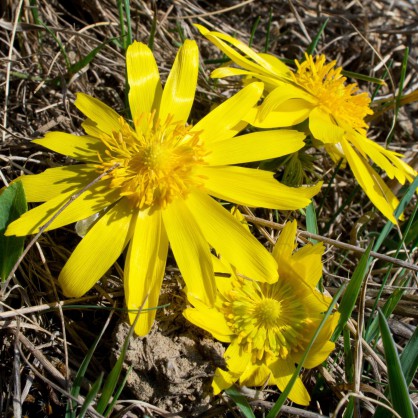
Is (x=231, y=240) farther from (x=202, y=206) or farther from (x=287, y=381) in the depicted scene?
(x=287, y=381)

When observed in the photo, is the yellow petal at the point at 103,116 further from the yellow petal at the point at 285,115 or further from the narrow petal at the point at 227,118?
the yellow petal at the point at 285,115

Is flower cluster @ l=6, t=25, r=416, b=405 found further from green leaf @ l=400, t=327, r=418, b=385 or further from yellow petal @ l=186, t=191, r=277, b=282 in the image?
green leaf @ l=400, t=327, r=418, b=385

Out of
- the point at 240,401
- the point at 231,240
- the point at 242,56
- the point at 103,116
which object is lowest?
the point at 240,401

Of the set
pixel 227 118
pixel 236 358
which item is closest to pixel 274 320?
pixel 236 358

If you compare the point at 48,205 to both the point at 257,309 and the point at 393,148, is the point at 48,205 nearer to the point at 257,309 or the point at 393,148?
the point at 257,309

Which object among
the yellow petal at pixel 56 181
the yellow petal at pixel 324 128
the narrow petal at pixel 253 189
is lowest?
the yellow petal at pixel 56 181

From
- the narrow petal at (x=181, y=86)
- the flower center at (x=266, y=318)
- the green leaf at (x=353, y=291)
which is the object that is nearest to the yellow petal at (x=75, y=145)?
the narrow petal at (x=181, y=86)

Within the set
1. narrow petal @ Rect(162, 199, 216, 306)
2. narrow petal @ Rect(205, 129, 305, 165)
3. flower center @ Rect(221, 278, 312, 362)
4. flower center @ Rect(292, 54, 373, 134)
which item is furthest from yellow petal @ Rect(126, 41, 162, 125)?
flower center @ Rect(221, 278, 312, 362)
